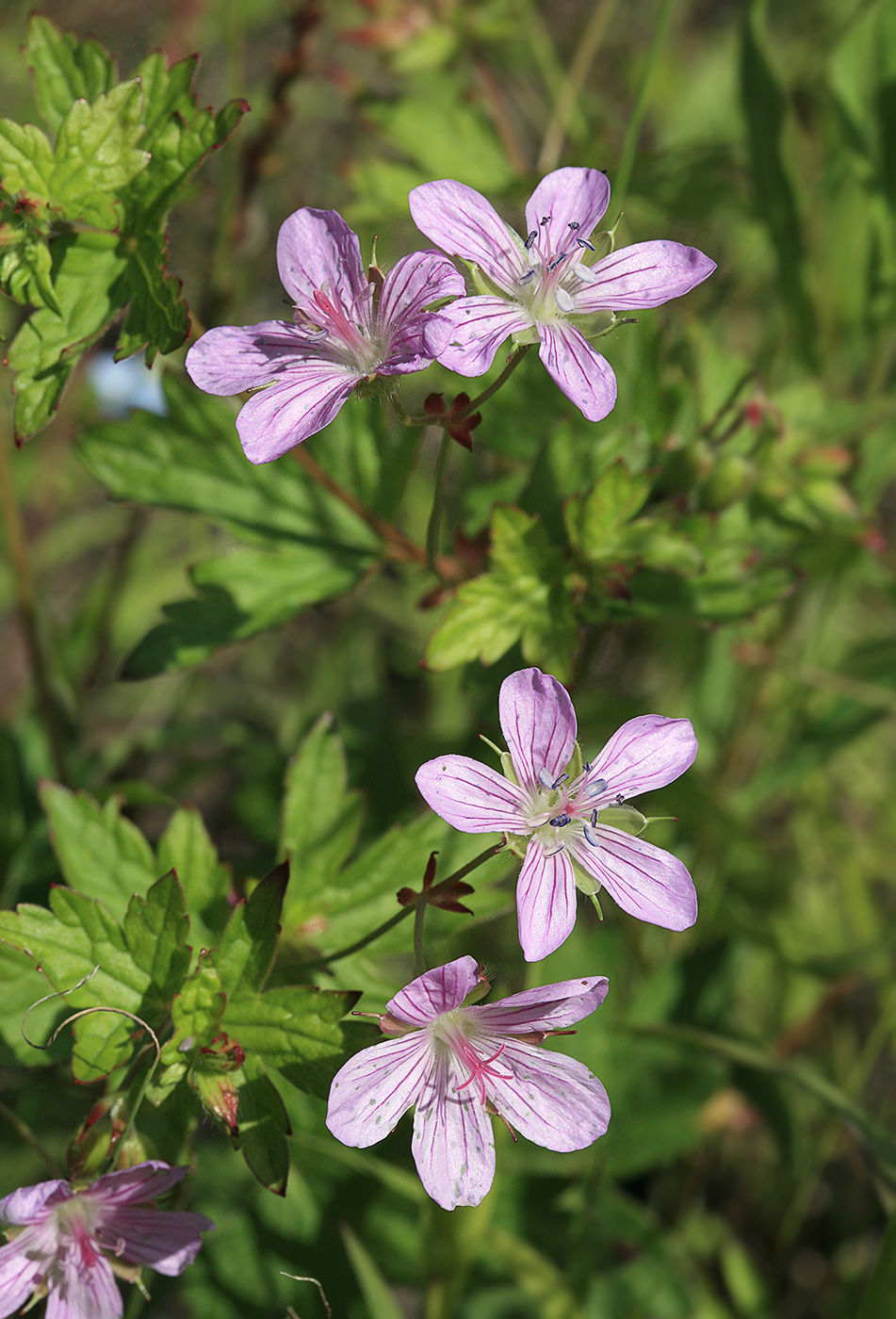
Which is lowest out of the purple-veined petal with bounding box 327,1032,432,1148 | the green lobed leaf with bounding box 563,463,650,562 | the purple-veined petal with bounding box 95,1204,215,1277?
the purple-veined petal with bounding box 95,1204,215,1277

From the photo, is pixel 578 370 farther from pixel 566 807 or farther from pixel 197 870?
pixel 197 870

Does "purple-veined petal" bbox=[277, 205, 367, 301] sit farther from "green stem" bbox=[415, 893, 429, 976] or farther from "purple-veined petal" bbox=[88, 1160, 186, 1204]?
"purple-veined petal" bbox=[88, 1160, 186, 1204]

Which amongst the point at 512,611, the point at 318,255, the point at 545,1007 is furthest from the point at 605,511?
the point at 545,1007

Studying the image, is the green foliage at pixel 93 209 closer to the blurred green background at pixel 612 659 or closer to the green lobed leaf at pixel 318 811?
the blurred green background at pixel 612 659

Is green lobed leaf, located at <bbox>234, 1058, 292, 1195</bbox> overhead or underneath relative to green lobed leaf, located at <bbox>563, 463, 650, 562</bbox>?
underneath

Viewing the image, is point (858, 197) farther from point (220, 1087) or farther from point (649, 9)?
point (220, 1087)

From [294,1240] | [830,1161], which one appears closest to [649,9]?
[830,1161]

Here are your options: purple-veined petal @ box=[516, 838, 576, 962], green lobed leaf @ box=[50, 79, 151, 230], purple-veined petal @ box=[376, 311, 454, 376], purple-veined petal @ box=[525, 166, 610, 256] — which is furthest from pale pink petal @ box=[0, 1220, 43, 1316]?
purple-veined petal @ box=[525, 166, 610, 256]
